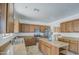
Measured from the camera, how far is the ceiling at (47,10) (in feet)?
4.48

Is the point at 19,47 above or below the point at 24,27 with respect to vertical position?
below

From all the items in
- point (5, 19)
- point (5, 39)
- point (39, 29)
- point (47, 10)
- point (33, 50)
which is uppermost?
point (47, 10)

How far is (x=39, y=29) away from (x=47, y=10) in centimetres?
28

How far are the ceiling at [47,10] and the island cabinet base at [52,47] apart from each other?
305mm

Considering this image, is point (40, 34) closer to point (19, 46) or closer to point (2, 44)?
point (19, 46)

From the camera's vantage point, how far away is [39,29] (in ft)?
4.61

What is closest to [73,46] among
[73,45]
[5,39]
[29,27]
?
[73,45]

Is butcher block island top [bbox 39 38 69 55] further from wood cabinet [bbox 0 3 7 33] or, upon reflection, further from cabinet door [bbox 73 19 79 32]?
wood cabinet [bbox 0 3 7 33]

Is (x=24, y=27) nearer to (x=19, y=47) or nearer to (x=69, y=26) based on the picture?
(x=19, y=47)

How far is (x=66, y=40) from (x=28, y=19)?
1.93 ft

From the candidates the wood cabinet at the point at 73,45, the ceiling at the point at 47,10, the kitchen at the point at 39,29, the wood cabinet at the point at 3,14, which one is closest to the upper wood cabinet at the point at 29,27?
the kitchen at the point at 39,29

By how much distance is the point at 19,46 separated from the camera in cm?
139

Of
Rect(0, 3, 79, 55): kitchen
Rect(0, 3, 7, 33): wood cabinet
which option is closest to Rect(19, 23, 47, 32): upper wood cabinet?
Rect(0, 3, 79, 55): kitchen
